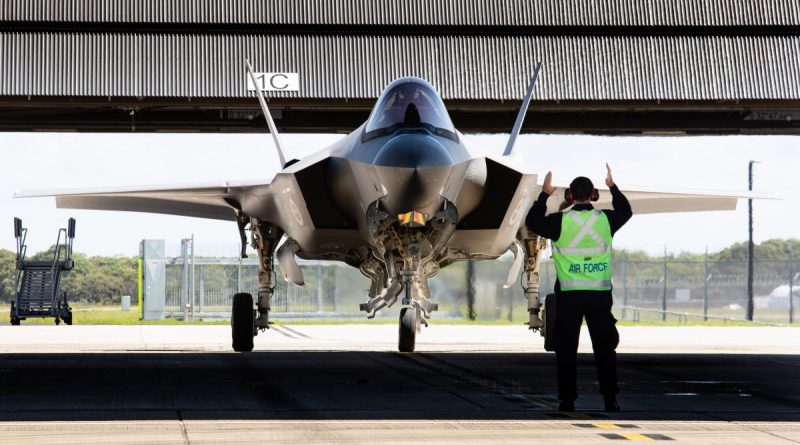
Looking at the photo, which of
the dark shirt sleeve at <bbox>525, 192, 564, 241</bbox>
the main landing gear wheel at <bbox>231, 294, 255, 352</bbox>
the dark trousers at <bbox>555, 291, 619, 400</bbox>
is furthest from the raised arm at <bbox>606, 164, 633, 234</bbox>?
the main landing gear wheel at <bbox>231, 294, 255, 352</bbox>

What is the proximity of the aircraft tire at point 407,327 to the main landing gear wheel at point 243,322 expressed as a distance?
346 centimetres

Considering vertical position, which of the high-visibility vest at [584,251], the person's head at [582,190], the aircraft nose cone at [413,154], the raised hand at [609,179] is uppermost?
the aircraft nose cone at [413,154]

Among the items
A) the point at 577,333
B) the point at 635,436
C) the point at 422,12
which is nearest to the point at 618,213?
the point at 577,333

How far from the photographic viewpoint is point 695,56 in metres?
21.0

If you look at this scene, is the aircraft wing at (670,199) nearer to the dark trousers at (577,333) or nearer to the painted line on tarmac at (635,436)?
the dark trousers at (577,333)

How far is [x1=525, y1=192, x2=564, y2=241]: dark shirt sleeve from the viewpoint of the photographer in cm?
864

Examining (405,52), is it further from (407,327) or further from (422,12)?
(407,327)

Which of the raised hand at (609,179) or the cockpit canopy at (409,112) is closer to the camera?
the raised hand at (609,179)

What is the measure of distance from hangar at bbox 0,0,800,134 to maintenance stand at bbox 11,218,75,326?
10.0 meters

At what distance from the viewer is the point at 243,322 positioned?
53.1 ft

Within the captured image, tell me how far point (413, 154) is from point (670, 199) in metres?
7.51

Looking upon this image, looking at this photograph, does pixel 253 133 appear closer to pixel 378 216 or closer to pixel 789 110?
pixel 789 110

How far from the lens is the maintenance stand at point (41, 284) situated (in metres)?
30.0

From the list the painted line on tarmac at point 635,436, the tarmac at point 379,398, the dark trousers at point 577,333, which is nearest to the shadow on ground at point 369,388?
the tarmac at point 379,398
